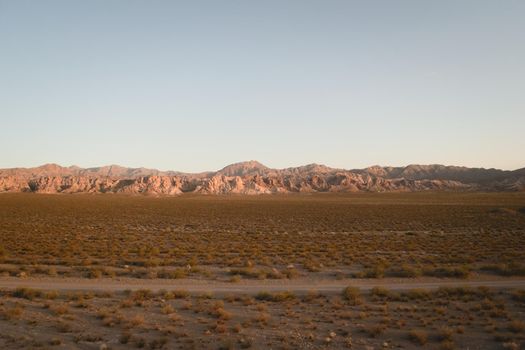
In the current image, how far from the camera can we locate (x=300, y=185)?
19838 cm

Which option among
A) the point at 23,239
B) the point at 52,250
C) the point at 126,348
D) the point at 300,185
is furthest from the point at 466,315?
the point at 300,185

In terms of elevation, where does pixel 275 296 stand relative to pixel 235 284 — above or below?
above

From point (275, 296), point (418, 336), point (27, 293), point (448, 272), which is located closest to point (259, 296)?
point (275, 296)

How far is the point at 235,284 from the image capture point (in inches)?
640

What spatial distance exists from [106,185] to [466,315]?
183m

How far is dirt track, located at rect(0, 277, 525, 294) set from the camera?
1520 cm

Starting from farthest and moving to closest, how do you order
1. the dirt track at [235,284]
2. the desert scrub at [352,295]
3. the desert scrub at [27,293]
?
the dirt track at [235,284]
the desert scrub at [27,293]
the desert scrub at [352,295]

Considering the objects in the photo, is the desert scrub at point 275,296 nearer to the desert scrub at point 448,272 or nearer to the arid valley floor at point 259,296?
the arid valley floor at point 259,296

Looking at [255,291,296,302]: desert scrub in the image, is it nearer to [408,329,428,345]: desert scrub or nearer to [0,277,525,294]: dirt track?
[0,277,525,294]: dirt track

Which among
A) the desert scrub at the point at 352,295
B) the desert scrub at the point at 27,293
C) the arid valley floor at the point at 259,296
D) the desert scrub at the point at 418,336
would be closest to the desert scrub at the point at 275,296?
the arid valley floor at the point at 259,296

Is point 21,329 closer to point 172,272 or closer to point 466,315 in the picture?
point 172,272

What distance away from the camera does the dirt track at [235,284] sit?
49.9ft

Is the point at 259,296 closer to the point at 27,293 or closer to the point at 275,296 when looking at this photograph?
the point at 275,296

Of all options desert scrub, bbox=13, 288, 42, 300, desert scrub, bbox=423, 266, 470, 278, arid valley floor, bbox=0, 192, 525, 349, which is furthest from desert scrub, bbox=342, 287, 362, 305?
desert scrub, bbox=13, 288, 42, 300
